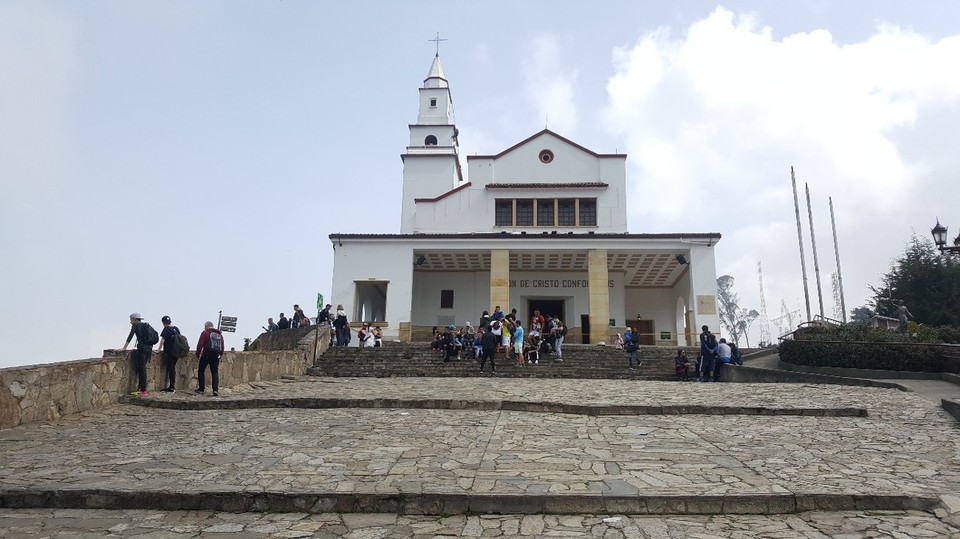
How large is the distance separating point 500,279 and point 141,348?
52.0ft

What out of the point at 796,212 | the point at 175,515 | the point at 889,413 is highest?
the point at 796,212

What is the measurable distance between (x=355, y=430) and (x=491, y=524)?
11.2ft

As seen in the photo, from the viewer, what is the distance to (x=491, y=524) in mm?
4016

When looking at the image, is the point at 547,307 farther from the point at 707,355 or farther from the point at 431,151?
the point at 707,355

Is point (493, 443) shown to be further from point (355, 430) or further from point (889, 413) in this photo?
point (889, 413)

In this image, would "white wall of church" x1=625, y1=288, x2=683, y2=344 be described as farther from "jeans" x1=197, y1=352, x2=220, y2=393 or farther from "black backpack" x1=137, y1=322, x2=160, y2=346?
"black backpack" x1=137, y1=322, x2=160, y2=346

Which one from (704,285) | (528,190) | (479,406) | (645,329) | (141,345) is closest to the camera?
(479,406)

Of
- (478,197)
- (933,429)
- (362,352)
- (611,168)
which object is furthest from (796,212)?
(933,429)

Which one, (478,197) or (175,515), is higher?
(478,197)

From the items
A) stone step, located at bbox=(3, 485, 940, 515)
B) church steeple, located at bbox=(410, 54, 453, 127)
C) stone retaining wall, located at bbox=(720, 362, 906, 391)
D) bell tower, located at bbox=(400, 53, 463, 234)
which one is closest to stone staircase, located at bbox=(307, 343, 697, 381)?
stone retaining wall, located at bbox=(720, 362, 906, 391)

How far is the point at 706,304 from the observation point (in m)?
23.3

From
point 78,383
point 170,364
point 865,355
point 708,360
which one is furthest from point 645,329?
point 78,383

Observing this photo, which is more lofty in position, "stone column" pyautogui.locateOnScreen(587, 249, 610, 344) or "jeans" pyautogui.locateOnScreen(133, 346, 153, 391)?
"stone column" pyautogui.locateOnScreen(587, 249, 610, 344)

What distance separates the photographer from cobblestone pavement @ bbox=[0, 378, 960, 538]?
4.04 meters
